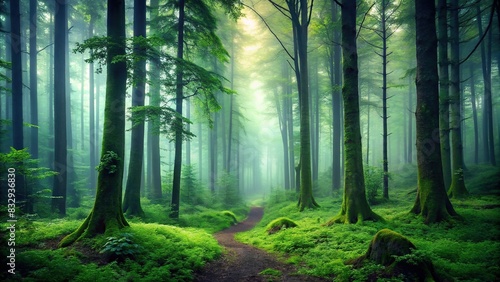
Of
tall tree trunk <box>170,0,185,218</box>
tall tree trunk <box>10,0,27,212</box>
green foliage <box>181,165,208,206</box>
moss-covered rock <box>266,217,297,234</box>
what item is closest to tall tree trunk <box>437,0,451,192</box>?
moss-covered rock <box>266,217,297,234</box>

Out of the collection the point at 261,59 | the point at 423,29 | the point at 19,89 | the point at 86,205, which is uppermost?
the point at 261,59

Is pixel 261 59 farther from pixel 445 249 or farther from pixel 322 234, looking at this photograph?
pixel 445 249

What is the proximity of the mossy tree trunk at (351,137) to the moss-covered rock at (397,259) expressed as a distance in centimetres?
359

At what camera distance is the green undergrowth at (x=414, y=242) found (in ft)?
16.2

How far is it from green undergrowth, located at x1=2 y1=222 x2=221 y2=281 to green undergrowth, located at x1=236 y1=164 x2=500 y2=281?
268 centimetres

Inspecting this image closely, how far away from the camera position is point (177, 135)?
35.4ft

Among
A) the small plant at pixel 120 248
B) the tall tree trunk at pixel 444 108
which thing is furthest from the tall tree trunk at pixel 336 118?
the small plant at pixel 120 248

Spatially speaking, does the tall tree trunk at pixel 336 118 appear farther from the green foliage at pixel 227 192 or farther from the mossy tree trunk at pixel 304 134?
the green foliage at pixel 227 192

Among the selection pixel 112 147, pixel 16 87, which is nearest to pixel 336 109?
pixel 112 147

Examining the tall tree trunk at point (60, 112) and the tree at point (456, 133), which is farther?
the tall tree trunk at point (60, 112)

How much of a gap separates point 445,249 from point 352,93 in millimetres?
5821

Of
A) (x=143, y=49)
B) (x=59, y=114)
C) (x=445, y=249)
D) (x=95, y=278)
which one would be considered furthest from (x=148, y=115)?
(x=445, y=249)

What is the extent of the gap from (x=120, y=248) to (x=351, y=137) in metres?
8.35

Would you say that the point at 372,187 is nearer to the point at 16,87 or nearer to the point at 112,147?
the point at 112,147
